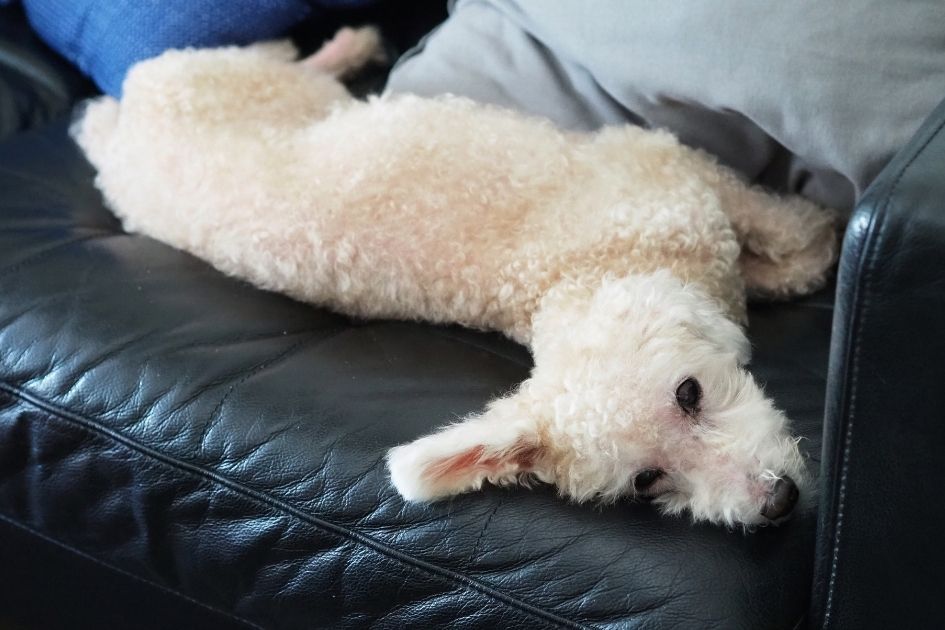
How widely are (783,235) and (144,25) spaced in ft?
3.73

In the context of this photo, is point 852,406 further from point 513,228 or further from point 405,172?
point 405,172

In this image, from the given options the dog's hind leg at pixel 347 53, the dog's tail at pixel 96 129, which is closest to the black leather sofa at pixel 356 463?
the dog's tail at pixel 96 129

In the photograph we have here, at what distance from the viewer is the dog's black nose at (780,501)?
3.30ft

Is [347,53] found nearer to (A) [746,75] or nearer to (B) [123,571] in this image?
(A) [746,75]

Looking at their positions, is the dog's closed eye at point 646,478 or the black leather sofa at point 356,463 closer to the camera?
the black leather sofa at point 356,463

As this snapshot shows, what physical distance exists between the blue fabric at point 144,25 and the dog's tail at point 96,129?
7 centimetres

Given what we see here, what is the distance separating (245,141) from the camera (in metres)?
1.46

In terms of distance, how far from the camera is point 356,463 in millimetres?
1092

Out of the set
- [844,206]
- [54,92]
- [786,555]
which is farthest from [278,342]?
[54,92]

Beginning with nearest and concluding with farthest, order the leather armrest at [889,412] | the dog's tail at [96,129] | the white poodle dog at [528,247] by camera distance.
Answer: the leather armrest at [889,412] → the white poodle dog at [528,247] → the dog's tail at [96,129]

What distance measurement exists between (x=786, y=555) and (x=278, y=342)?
68cm

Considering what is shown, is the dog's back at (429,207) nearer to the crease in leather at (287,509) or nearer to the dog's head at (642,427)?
the dog's head at (642,427)

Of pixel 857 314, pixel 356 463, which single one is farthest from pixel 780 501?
pixel 356 463

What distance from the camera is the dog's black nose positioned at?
3.30 feet
